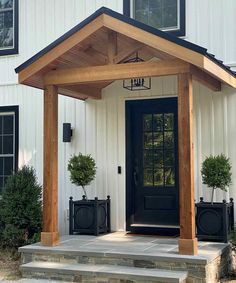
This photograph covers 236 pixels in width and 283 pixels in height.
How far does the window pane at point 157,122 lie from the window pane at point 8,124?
9.82 ft

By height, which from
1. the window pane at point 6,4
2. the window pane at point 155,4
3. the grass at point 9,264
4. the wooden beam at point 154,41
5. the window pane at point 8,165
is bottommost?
the grass at point 9,264

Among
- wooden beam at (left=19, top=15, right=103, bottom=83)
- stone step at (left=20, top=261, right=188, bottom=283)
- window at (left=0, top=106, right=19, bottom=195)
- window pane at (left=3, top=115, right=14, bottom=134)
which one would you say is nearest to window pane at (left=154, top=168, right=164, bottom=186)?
stone step at (left=20, top=261, right=188, bottom=283)

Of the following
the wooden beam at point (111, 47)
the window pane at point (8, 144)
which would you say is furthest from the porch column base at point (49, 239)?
the window pane at point (8, 144)

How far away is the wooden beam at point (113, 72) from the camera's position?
21.0 ft

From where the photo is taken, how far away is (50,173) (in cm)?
713

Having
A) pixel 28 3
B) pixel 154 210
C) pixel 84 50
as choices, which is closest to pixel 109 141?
pixel 154 210

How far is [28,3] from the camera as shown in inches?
375

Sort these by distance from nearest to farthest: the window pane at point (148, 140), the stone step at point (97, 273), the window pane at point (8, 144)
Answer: the stone step at point (97, 273), the window pane at point (148, 140), the window pane at point (8, 144)

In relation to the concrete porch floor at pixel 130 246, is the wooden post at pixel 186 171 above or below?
above

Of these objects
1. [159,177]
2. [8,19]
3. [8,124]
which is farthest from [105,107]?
A: [8,19]

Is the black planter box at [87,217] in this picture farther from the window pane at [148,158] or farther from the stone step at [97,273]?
the stone step at [97,273]

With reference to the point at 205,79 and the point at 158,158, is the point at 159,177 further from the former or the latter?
the point at 205,79

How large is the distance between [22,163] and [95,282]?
3788 mm

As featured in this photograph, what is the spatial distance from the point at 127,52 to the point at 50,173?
2.10 m
